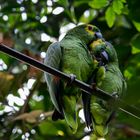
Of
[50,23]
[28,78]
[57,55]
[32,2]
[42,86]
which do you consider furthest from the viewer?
[50,23]

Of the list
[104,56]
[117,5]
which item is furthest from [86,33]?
[104,56]

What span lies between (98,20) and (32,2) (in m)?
0.51

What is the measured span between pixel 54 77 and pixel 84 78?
0.13 metres

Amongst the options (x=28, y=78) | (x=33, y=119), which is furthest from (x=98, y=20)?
(x=33, y=119)

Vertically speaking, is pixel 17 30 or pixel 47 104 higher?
pixel 17 30

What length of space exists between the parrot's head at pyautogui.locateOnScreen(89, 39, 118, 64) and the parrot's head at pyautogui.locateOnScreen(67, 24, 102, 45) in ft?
0.33

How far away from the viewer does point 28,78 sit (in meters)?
2.27

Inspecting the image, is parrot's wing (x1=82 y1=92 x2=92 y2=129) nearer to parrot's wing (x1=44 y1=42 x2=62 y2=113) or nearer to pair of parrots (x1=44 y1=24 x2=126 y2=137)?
pair of parrots (x1=44 y1=24 x2=126 y2=137)

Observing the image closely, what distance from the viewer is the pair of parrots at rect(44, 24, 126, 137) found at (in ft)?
4.94

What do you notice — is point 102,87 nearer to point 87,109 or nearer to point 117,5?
point 87,109

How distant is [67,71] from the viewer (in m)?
1.64

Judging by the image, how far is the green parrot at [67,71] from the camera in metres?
1.51

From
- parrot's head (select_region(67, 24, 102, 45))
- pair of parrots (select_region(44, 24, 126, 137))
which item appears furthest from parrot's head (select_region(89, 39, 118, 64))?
parrot's head (select_region(67, 24, 102, 45))

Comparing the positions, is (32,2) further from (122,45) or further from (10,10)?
(122,45)
